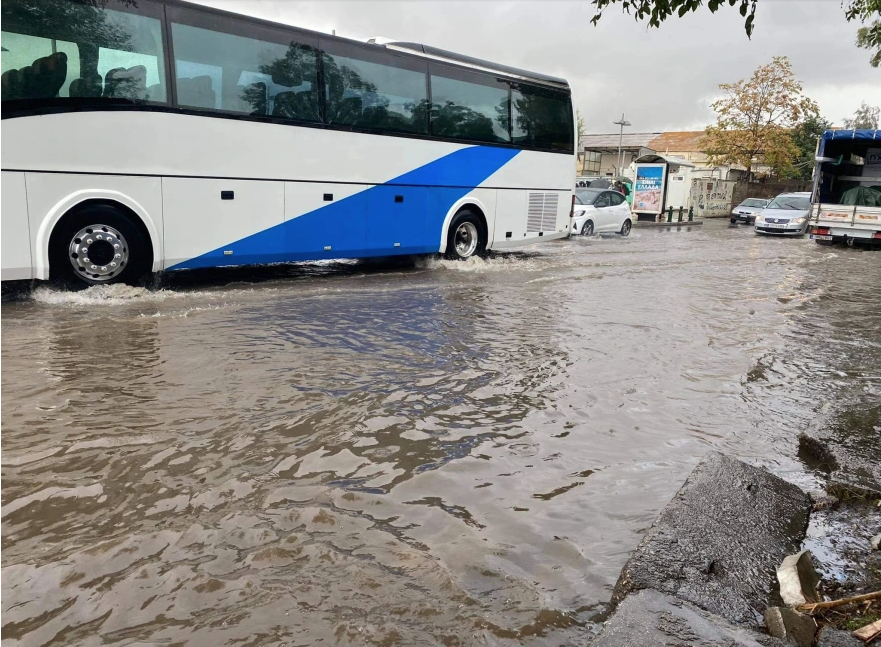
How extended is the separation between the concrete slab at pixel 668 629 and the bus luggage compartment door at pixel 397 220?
931cm

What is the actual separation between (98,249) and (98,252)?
4cm

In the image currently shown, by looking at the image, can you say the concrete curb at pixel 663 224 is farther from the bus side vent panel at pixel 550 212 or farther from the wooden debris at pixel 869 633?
the wooden debris at pixel 869 633

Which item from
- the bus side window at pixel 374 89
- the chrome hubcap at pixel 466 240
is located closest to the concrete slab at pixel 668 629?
the bus side window at pixel 374 89

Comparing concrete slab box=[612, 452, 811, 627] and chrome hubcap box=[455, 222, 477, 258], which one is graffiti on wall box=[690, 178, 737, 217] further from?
concrete slab box=[612, 452, 811, 627]

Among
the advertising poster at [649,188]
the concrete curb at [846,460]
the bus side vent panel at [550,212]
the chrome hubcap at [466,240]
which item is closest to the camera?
the concrete curb at [846,460]

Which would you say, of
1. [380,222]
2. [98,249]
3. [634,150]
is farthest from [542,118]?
[634,150]

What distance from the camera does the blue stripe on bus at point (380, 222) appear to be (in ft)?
33.0

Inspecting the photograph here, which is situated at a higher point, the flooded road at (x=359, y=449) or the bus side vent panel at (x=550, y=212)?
the bus side vent panel at (x=550, y=212)

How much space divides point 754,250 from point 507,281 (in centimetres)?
1185

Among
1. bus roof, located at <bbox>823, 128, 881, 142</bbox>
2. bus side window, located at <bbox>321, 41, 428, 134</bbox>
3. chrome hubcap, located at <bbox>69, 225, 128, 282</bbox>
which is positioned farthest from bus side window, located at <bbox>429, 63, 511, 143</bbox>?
bus roof, located at <bbox>823, 128, 881, 142</bbox>

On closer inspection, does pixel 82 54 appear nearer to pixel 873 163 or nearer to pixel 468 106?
pixel 468 106

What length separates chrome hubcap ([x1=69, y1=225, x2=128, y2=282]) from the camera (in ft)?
27.0

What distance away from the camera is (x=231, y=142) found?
9.36 meters

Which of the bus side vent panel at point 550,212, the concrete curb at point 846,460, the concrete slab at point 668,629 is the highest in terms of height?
the bus side vent panel at point 550,212
